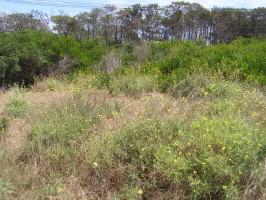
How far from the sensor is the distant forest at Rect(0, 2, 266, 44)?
27.8 metres

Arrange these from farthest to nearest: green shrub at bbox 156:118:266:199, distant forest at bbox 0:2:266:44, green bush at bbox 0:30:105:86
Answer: distant forest at bbox 0:2:266:44 < green bush at bbox 0:30:105:86 < green shrub at bbox 156:118:266:199

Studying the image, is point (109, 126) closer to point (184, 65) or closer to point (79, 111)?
point (79, 111)

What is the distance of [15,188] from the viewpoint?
4199 mm

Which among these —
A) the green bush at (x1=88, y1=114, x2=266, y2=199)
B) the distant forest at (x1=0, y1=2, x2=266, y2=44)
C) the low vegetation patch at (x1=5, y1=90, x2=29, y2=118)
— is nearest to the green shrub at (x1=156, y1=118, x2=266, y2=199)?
the green bush at (x1=88, y1=114, x2=266, y2=199)

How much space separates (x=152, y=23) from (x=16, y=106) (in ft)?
78.2

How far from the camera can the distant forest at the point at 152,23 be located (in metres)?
27.8

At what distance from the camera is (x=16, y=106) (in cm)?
782

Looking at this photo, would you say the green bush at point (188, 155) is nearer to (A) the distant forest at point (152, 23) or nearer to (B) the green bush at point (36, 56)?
(B) the green bush at point (36, 56)

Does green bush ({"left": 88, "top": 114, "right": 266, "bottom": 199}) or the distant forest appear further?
the distant forest

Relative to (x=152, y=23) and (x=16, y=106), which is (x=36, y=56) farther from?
(x=152, y=23)

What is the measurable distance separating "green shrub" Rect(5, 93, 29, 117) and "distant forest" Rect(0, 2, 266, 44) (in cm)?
1929

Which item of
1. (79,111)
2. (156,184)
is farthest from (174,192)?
(79,111)

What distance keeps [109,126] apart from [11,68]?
432 inches

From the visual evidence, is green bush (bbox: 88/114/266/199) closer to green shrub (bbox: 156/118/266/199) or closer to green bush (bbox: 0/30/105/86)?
green shrub (bbox: 156/118/266/199)
